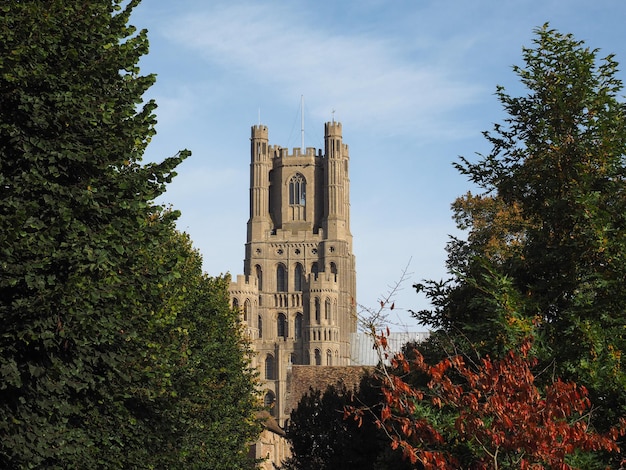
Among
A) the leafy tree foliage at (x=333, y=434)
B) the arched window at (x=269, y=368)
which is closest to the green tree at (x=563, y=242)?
the leafy tree foliage at (x=333, y=434)

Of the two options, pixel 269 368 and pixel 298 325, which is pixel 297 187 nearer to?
pixel 298 325

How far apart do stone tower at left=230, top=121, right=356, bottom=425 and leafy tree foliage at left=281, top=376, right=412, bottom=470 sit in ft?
316

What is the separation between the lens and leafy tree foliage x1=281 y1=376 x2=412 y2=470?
37.7m

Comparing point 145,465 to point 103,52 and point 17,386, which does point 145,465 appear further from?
point 103,52

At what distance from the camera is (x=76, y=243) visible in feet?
52.9

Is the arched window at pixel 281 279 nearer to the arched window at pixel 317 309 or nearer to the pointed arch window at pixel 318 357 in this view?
the arched window at pixel 317 309

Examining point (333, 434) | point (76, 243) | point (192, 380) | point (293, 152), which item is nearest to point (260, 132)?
point (293, 152)

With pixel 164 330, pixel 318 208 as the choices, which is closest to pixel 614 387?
pixel 164 330

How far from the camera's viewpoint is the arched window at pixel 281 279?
485ft

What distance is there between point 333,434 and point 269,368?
101029 mm

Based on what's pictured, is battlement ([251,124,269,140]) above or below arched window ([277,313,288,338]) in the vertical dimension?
above

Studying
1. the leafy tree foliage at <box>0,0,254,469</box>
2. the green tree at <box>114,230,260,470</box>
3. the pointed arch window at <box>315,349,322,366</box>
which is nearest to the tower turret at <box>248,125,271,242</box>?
the pointed arch window at <box>315,349,322,366</box>

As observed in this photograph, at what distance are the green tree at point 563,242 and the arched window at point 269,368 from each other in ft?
369

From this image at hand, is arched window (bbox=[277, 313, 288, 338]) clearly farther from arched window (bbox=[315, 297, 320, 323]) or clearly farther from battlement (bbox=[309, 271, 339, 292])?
battlement (bbox=[309, 271, 339, 292])
